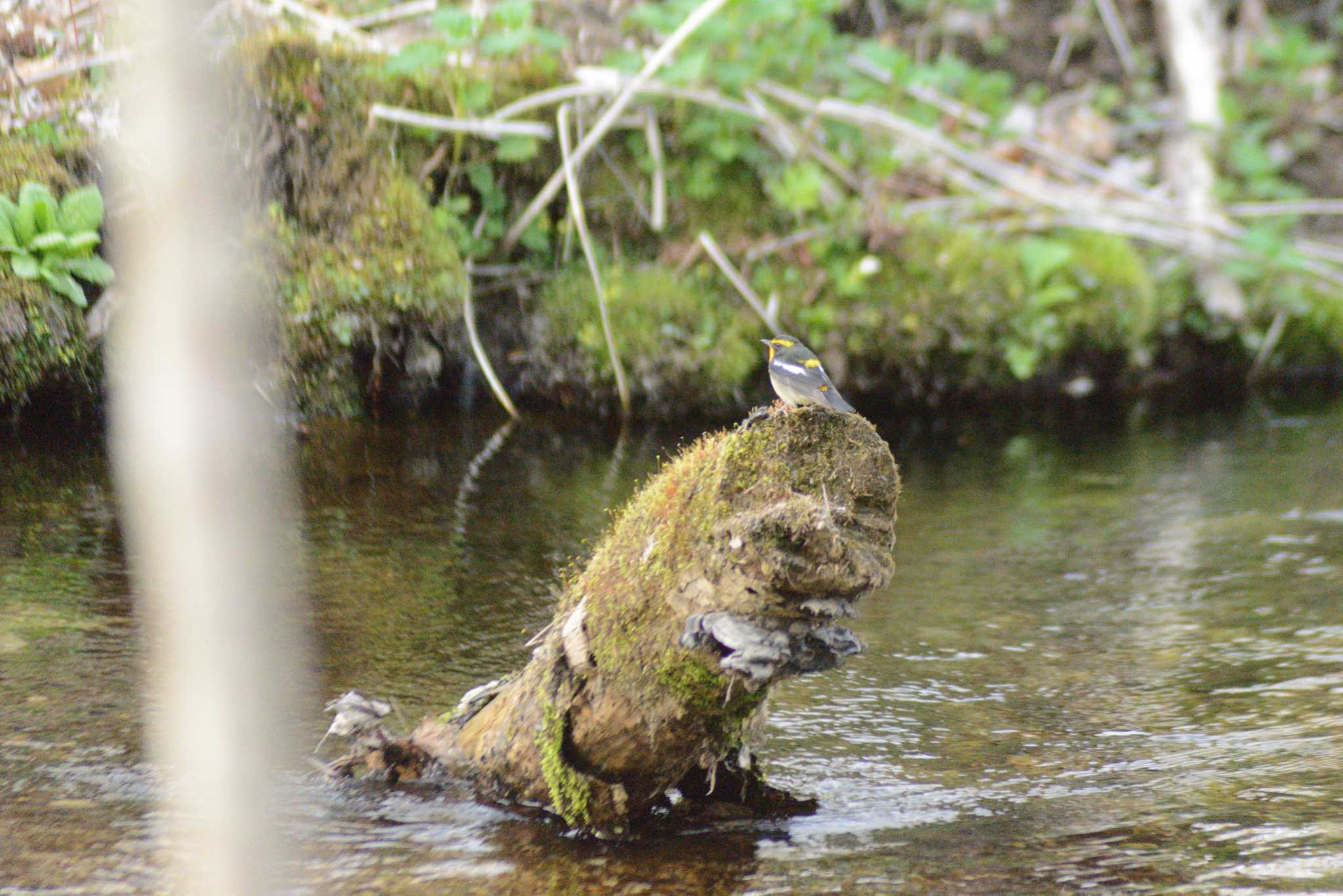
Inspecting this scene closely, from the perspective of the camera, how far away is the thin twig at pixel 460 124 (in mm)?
7098

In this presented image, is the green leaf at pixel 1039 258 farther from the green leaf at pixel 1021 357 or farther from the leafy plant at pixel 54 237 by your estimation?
the leafy plant at pixel 54 237

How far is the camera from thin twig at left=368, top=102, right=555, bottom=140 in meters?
7.10

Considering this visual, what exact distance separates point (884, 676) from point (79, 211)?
452cm

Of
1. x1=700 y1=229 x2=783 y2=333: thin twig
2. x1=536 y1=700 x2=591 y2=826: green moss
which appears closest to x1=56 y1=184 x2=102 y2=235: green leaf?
x1=700 y1=229 x2=783 y2=333: thin twig

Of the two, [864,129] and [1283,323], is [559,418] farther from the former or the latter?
[1283,323]

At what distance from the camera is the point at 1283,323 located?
9.66 m

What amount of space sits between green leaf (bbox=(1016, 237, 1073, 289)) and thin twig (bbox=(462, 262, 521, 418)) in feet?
11.8

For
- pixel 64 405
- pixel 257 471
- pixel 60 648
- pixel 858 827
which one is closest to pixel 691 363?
pixel 64 405

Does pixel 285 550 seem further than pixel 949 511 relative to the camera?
No

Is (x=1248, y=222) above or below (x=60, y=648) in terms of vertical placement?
above

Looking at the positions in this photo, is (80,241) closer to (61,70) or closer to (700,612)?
(61,70)

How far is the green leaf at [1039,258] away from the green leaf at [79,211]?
5726 mm

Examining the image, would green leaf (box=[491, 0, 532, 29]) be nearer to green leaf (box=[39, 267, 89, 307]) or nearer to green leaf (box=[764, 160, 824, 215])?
green leaf (box=[764, 160, 824, 215])

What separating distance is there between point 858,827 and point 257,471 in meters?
2.36
